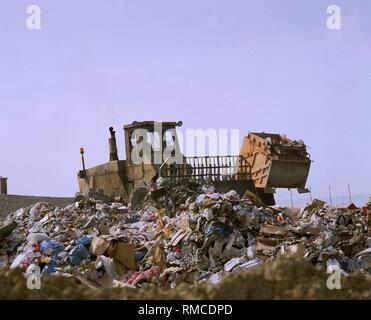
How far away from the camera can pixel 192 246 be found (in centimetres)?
721

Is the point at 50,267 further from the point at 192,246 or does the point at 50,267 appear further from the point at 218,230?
the point at 218,230

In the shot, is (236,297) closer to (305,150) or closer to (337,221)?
(337,221)

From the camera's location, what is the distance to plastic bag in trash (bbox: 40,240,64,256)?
7293mm

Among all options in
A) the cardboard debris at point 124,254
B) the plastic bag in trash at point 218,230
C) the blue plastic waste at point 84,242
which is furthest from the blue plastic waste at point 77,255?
the plastic bag in trash at point 218,230

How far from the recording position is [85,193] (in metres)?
13.5

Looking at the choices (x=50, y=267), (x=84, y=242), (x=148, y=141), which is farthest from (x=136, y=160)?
(x=50, y=267)

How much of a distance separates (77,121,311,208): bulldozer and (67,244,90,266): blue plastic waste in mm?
4479

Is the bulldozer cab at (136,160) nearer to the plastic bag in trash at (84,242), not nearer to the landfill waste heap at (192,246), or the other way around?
the landfill waste heap at (192,246)

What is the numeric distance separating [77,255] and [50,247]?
1.91 ft

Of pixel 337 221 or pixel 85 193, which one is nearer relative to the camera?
pixel 337 221

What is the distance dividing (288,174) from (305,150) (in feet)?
2.42

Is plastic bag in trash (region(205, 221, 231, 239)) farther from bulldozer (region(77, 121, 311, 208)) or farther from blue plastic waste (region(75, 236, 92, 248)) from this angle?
bulldozer (region(77, 121, 311, 208))

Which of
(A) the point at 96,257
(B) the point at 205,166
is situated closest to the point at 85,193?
(B) the point at 205,166

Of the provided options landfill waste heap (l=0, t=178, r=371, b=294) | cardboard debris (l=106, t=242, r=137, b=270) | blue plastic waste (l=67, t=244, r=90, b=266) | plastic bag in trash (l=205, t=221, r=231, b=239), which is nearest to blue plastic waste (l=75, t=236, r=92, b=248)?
landfill waste heap (l=0, t=178, r=371, b=294)
